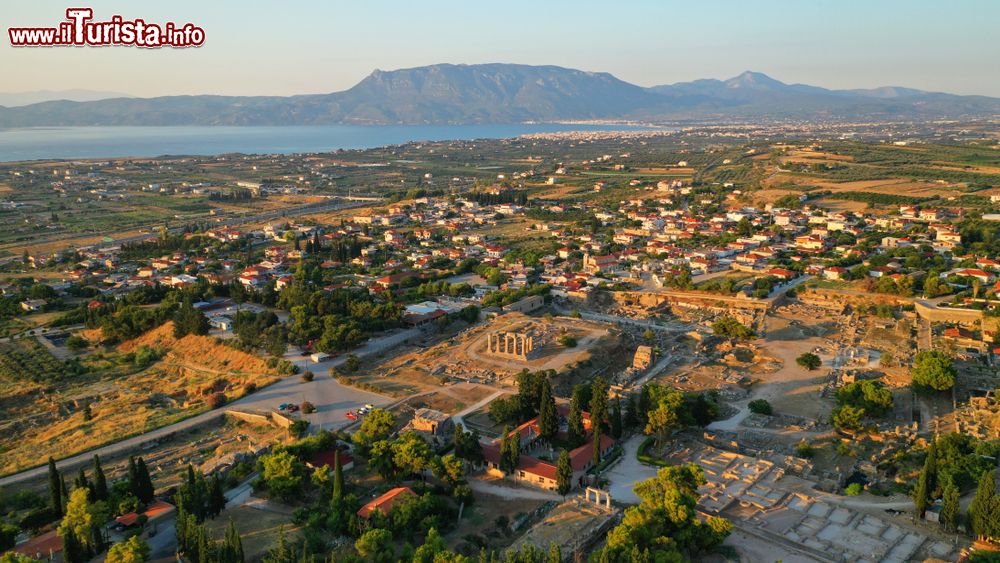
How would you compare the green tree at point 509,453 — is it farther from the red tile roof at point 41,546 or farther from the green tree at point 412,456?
the red tile roof at point 41,546

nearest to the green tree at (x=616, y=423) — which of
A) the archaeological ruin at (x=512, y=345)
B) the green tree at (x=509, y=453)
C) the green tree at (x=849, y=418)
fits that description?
the green tree at (x=509, y=453)

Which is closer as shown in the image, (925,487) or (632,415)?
(925,487)

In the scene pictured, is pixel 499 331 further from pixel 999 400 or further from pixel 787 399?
pixel 999 400

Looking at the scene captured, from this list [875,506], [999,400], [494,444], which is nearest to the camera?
[875,506]

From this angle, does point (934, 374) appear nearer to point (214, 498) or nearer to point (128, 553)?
point (214, 498)

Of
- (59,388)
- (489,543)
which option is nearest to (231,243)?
(59,388)

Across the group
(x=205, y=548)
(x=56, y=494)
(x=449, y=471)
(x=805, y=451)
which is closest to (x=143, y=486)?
(x=56, y=494)
